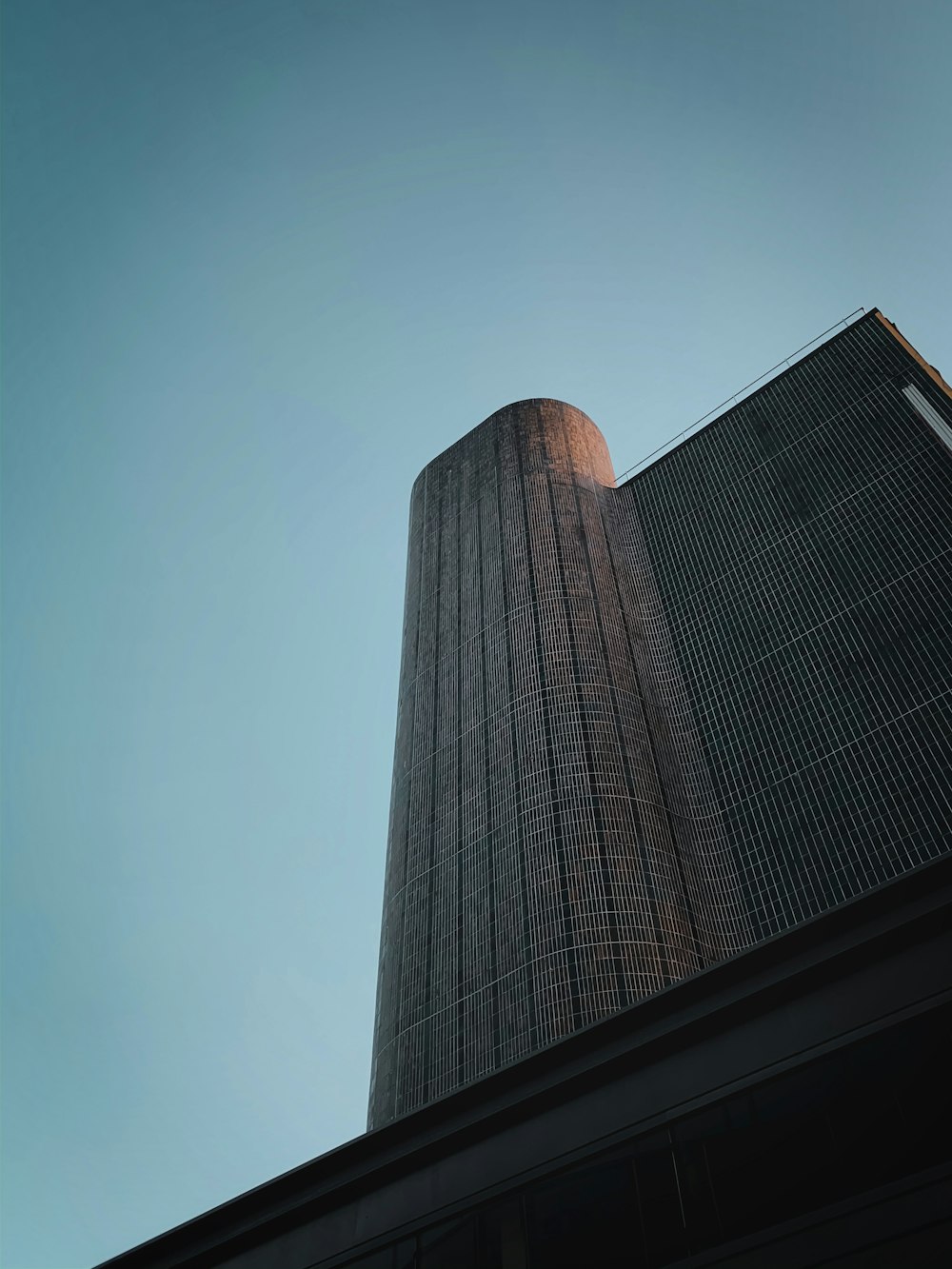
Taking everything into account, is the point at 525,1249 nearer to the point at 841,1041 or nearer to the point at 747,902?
the point at 841,1041

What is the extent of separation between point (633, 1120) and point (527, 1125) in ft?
9.46

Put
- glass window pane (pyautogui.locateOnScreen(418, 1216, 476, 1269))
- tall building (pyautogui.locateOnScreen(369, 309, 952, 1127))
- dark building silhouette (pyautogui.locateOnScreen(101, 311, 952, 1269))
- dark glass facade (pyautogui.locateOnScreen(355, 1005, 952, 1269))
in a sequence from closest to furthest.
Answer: dark glass facade (pyautogui.locateOnScreen(355, 1005, 952, 1269))
dark building silhouette (pyautogui.locateOnScreen(101, 311, 952, 1269))
glass window pane (pyautogui.locateOnScreen(418, 1216, 476, 1269))
tall building (pyautogui.locateOnScreen(369, 309, 952, 1127))

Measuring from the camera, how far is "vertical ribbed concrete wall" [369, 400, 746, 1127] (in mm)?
69938

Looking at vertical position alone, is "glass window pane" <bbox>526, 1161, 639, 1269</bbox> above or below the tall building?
below

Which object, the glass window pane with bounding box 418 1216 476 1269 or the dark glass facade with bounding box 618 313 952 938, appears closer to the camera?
the glass window pane with bounding box 418 1216 476 1269

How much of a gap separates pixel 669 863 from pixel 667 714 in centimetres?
1892

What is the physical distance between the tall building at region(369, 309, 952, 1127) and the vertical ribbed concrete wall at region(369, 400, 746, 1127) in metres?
0.25

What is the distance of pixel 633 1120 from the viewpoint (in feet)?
70.5

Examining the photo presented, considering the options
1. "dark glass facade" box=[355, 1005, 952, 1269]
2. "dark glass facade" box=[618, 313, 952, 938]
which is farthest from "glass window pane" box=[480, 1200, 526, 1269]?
"dark glass facade" box=[618, 313, 952, 938]

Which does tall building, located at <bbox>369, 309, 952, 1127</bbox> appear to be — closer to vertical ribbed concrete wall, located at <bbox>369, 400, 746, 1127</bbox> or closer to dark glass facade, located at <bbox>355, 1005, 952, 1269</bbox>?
vertical ribbed concrete wall, located at <bbox>369, 400, 746, 1127</bbox>

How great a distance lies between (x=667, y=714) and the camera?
92438 millimetres

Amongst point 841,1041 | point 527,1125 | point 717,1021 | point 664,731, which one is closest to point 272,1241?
point 527,1125

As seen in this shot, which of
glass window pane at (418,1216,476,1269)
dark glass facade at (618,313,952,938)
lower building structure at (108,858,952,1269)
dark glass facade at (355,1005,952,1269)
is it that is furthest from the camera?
dark glass facade at (618,313,952,938)

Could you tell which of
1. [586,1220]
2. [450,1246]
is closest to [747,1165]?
[586,1220]
